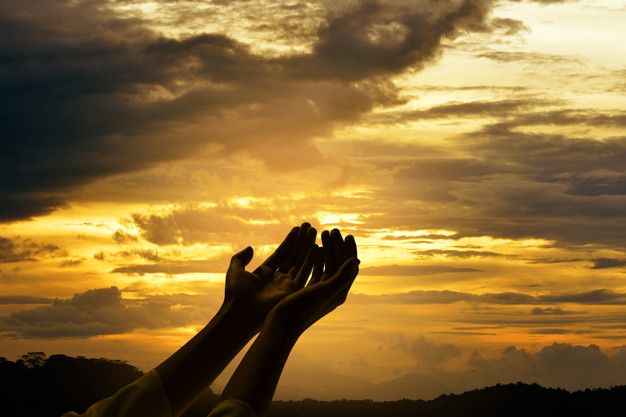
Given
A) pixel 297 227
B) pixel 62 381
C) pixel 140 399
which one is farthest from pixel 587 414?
pixel 140 399

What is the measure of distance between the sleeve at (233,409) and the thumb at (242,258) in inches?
95.7

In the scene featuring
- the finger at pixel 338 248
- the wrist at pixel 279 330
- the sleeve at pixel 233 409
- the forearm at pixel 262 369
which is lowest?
the sleeve at pixel 233 409

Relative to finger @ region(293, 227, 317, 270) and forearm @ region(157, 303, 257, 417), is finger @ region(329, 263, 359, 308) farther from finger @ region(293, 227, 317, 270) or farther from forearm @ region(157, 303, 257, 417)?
forearm @ region(157, 303, 257, 417)

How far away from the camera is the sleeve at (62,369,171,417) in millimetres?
7359

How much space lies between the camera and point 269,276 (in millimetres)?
9562

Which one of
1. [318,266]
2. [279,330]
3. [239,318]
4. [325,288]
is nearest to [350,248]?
[318,266]

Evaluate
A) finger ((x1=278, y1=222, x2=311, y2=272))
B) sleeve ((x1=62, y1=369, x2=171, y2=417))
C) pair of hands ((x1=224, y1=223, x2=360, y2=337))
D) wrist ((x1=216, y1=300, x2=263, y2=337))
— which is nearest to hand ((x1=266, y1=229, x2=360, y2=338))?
pair of hands ((x1=224, y1=223, x2=360, y2=337))

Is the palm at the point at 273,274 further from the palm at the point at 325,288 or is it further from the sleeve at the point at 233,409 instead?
the sleeve at the point at 233,409

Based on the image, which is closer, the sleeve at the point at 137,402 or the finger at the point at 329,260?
the sleeve at the point at 137,402

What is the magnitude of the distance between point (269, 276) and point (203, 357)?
5.24 ft

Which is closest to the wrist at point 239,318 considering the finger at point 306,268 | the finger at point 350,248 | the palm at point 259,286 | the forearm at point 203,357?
the forearm at point 203,357

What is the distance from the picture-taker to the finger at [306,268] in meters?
9.38

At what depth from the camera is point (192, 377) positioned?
8133 mm

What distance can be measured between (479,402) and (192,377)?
2820 centimetres
